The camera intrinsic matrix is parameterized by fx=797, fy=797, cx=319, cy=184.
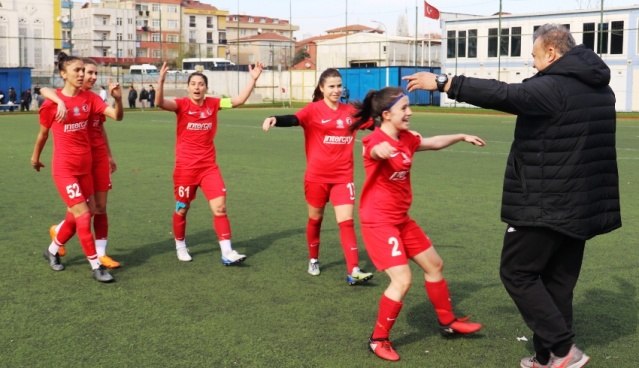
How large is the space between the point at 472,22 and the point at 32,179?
142 ft

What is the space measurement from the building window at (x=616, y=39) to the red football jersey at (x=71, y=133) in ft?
142

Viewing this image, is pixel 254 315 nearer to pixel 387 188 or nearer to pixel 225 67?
pixel 387 188

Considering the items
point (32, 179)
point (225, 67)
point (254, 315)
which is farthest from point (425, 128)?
point (225, 67)

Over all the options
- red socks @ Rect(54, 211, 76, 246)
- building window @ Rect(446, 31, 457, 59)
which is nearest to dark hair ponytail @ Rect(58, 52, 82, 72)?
red socks @ Rect(54, 211, 76, 246)

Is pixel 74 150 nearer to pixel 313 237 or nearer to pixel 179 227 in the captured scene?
pixel 179 227

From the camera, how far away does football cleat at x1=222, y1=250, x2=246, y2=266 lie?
25.5ft

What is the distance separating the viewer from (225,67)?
64812 mm

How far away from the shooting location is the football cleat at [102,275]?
7.20m

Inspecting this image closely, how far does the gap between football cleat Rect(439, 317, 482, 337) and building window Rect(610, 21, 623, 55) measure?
4395cm

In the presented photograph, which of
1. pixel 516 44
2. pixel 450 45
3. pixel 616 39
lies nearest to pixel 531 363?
pixel 616 39

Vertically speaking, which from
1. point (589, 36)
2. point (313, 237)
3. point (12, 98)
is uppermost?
point (589, 36)

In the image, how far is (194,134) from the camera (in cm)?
818

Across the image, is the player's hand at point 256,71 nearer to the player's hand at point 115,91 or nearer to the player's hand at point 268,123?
the player's hand at point 268,123

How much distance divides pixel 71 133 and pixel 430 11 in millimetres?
52251
